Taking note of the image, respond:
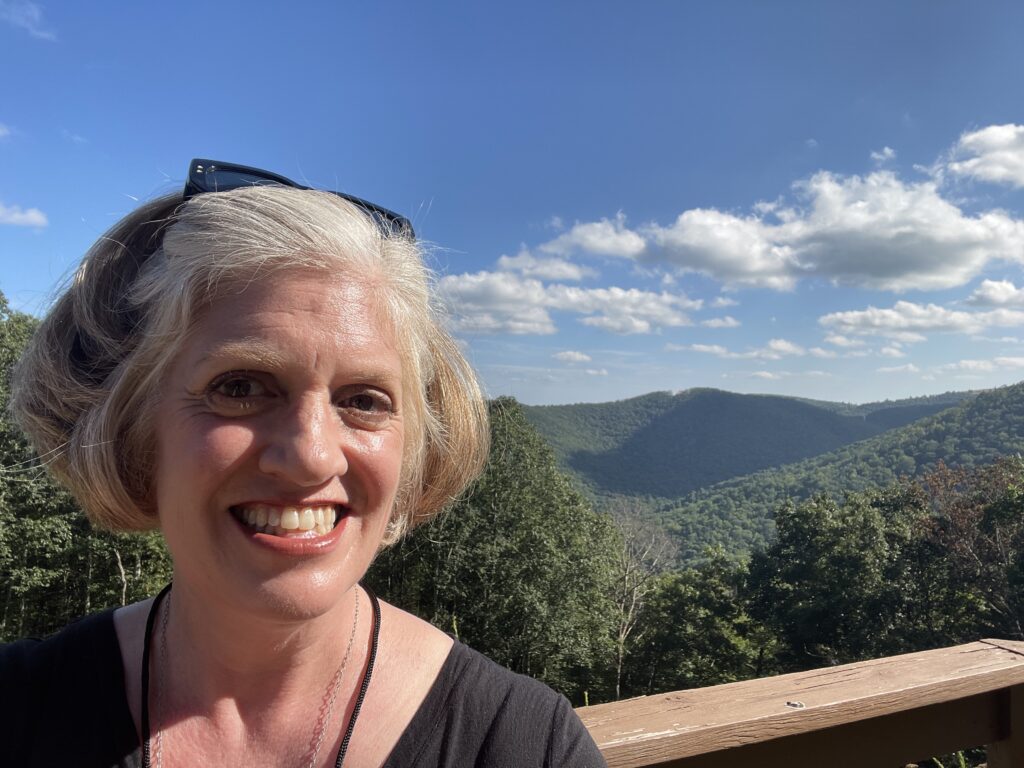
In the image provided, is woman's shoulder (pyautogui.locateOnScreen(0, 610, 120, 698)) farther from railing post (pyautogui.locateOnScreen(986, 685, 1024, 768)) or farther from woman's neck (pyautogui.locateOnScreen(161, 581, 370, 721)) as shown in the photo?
railing post (pyautogui.locateOnScreen(986, 685, 1024, 768))

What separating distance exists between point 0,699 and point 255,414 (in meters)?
0.69

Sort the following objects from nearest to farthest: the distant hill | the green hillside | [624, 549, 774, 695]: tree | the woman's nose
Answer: the woman's nose < [624, 549, 774, 695]: tree < the green hillside < the distant hill

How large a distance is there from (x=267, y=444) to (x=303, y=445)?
54 millimetres

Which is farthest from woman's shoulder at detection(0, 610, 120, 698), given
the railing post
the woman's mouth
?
the railing post

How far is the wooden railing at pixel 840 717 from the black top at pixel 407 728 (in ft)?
0.39

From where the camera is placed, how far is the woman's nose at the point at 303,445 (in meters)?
0.91

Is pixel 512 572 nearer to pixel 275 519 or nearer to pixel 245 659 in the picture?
pixel 245 659

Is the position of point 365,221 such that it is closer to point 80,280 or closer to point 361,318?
point 361,318

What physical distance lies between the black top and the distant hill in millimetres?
107302

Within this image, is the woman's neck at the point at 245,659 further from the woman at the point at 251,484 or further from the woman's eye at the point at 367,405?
the woman's eye at the point at 367,405

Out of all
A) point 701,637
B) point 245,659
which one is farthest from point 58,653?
point 701,637

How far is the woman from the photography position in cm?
94

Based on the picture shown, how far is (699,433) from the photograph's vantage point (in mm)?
152250

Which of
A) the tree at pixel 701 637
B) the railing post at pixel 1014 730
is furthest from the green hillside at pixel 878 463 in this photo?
the railing post at pixel 1014 730
